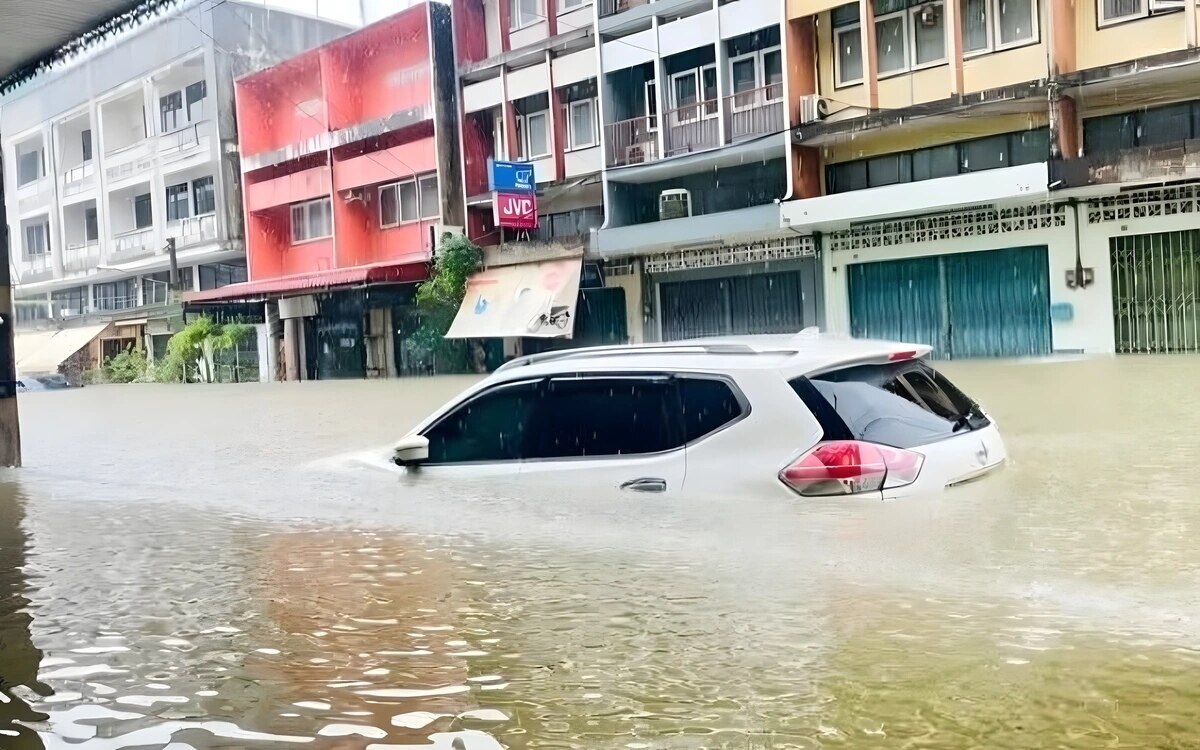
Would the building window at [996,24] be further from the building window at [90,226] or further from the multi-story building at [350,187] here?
the building window at [90,226]

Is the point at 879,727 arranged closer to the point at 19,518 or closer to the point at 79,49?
the point at 19,518

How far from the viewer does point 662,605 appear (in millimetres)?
4461

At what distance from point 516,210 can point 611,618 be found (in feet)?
77.9

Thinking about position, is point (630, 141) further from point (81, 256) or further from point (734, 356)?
point (81, 256)

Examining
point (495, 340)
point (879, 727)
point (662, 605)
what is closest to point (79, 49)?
point (662, 605)

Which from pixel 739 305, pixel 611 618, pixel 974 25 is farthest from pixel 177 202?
pixel 611 618

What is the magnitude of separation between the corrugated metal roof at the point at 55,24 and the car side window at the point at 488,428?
3589 millimetres

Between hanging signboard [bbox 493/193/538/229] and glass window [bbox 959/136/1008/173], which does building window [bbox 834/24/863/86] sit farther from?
hanging signboard [bbox 493/193/538/229]

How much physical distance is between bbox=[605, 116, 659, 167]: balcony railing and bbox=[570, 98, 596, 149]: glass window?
125 centimetres

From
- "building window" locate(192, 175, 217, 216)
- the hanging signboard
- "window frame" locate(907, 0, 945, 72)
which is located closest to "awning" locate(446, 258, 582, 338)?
the hanging signboard

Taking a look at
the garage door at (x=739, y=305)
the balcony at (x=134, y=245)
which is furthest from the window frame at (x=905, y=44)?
the balcony at (x=134, y=245)

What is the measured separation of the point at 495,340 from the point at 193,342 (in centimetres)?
1358

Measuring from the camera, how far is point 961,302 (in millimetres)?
22219

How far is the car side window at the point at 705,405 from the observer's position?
17.5 ft
